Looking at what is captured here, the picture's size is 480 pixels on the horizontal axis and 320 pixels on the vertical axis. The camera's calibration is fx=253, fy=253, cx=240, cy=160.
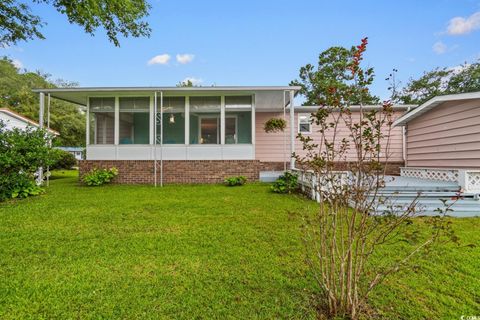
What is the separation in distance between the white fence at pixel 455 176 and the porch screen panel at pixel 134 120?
32.1ft

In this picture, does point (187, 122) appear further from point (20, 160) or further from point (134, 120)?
point (20, 160)

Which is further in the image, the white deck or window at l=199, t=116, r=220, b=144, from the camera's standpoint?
window at l=199, t=116, r=220, b=144

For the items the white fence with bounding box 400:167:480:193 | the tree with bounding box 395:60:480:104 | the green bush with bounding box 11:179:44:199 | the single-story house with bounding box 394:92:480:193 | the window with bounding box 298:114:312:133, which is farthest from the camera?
the tree with bounding box 395:60:480:104

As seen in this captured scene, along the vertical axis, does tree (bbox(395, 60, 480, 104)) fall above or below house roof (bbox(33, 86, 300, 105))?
above

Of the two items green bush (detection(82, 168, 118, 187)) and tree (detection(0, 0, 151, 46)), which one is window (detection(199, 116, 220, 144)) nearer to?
green bush (detection(82, 168, 118, 187))

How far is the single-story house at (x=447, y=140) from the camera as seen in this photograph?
6746mm

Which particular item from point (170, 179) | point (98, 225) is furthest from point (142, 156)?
point (98, 225)

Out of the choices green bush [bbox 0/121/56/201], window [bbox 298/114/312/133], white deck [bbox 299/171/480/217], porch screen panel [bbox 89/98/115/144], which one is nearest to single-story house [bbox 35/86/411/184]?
porch screen panel [bbox 89/98/115/144]

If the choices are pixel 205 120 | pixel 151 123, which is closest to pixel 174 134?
pixel 151 123

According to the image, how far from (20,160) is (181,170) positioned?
15.1ft

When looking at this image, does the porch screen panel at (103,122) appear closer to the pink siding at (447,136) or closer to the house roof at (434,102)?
the house roof at (434,102)

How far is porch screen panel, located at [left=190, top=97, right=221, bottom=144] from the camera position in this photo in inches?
378

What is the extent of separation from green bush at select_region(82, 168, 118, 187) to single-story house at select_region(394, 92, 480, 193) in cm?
1069

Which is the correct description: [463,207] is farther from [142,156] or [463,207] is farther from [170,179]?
[142,156]
